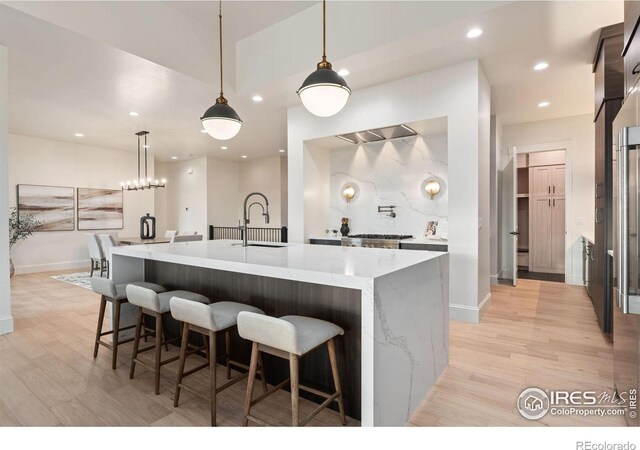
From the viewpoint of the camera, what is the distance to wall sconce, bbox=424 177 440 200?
484cm

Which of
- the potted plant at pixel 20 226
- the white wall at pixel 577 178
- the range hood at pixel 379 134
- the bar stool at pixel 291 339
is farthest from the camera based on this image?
the potted plant at pixel 20 226

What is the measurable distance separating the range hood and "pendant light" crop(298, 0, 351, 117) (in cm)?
217

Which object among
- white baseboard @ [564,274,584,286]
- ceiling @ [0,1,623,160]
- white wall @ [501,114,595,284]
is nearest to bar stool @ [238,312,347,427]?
ceiling @ [0,1,623,160]

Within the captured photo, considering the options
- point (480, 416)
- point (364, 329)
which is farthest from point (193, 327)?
point (480, 416)

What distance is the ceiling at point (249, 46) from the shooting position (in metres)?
2.98

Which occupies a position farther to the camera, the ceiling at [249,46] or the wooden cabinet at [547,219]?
the wooden cabinet at [547,219]

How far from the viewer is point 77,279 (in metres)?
6.34

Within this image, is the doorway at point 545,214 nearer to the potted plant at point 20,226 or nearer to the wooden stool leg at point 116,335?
the wooden stool leg at point 116,335

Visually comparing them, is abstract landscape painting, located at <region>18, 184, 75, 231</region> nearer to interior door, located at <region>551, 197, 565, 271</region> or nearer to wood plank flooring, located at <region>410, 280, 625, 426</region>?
wood plank flooring, located at <region>410, 280, 625, 426</region>

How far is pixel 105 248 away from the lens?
6.11m

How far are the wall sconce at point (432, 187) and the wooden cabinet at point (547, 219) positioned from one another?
3503 millimetres

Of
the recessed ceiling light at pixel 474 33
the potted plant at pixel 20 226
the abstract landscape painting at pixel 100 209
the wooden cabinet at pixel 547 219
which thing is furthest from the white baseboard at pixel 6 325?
the wooden cabinet at pixel 547 219
